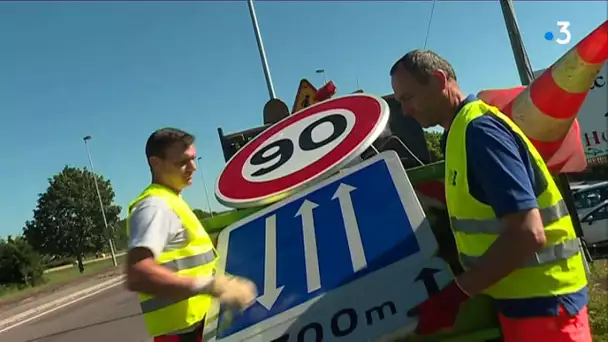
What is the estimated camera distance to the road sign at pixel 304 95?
6682 millimetres

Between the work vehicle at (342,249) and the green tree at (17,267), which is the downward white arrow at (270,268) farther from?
the green tree at (17,267)

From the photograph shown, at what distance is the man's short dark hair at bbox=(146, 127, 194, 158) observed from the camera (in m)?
2.70

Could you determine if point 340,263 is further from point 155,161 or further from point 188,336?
point 155,161

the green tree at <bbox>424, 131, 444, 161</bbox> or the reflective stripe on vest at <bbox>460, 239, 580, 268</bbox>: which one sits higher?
the green tree at <bbox>424, 131, 444, 161</bbox>

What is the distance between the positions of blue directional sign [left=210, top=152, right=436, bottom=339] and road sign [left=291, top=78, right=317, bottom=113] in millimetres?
4307

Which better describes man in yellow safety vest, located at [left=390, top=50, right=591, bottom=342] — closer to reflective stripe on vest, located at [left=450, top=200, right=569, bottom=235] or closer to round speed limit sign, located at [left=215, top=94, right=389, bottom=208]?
reflective stripe on vest, located at [left=450, top=200, right=569, bottom=235]

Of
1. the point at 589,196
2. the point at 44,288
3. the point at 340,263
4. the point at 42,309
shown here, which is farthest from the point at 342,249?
the point at 44,288

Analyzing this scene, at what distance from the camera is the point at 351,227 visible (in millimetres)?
2080

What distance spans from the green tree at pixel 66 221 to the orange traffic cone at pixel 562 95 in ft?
193

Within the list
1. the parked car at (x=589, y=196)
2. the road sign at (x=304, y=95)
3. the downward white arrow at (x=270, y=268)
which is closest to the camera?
the downward white arrow at (x=270, y=268)

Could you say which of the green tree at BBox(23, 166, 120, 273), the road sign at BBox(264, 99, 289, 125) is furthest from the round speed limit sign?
the green tree at BBox(23, 166, 120, 273)

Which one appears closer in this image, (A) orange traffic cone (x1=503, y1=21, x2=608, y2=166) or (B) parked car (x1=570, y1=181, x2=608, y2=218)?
(A) orange traffic cone (x1=503, y1=21, x2=608, y2=166)

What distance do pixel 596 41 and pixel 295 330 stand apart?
204 centimetres

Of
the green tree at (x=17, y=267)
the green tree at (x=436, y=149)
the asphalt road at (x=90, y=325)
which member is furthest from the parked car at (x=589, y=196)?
the green tree at (x=17, y=267)
